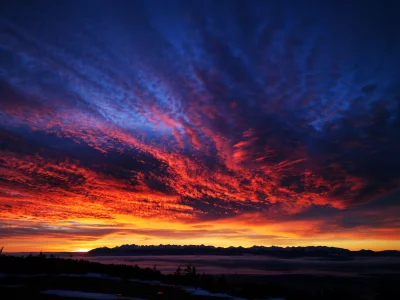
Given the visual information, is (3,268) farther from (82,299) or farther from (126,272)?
(82,299)

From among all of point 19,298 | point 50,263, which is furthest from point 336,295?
point 50,263

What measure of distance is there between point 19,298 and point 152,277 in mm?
13453

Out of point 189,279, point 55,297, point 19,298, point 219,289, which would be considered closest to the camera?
point 19,298

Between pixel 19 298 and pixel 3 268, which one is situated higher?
pixel 3 268

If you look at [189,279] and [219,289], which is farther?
[189,279]

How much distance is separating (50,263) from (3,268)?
4503mm

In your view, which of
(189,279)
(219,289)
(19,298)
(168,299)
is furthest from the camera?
(189,279)

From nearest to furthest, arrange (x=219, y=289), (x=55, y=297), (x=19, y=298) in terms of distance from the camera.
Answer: (x=19, y=298) < (x=55, y=297) < (x=219, y=289)

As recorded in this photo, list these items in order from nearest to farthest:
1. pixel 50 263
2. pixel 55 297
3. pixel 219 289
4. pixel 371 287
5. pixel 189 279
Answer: pixel 55 297 → pixel 219 289 → pixel 50 263 → pixel 189 279 → pixel 371 287

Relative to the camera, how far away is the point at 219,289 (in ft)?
63.1

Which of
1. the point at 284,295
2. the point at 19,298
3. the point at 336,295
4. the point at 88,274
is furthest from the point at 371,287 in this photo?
the point at 19,298

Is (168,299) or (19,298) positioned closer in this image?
(19,298)

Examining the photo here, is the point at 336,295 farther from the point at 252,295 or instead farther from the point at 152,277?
the point at 152,277

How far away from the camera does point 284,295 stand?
→ 1923cm
